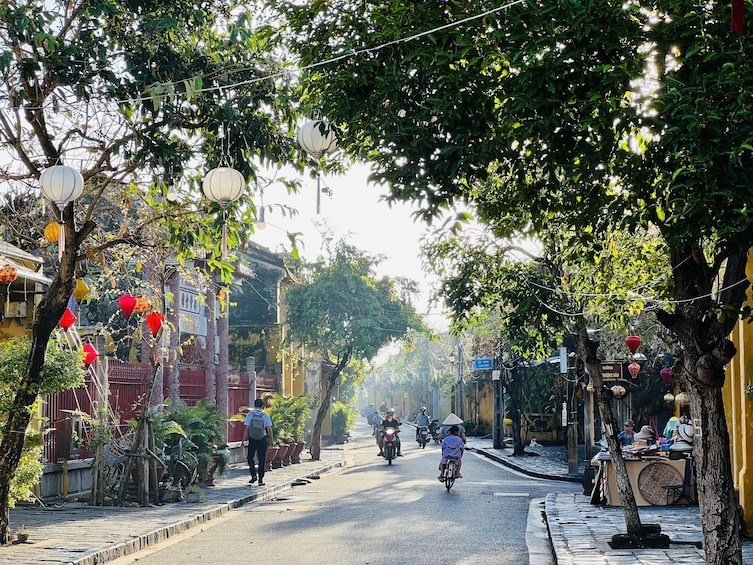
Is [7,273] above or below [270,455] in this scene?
above

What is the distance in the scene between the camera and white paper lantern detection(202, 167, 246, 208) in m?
10.7

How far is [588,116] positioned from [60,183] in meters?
5.88

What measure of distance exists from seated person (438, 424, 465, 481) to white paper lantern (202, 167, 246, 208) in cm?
1127

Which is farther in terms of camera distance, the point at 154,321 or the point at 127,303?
the point at 154,321

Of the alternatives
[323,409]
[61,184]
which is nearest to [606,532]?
[61,184]

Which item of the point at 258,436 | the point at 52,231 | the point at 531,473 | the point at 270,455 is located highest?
the point at 52,231

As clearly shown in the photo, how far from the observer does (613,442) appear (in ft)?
41.3

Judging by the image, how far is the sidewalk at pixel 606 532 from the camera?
10.9 meters

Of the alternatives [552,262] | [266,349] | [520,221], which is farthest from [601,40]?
[266,349]

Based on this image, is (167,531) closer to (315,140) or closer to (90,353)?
(90,353)

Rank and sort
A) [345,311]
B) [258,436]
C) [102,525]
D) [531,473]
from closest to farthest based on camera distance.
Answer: [102,525], [258,436], [531,473], [345,311]

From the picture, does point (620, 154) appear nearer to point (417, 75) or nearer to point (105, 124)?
point (417, 75)

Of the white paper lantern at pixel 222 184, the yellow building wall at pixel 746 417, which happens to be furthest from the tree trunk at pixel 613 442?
the white paper lantern at pixel 222 184

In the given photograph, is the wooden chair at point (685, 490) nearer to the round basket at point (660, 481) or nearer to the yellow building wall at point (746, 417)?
the round basket at point (660, 481)
